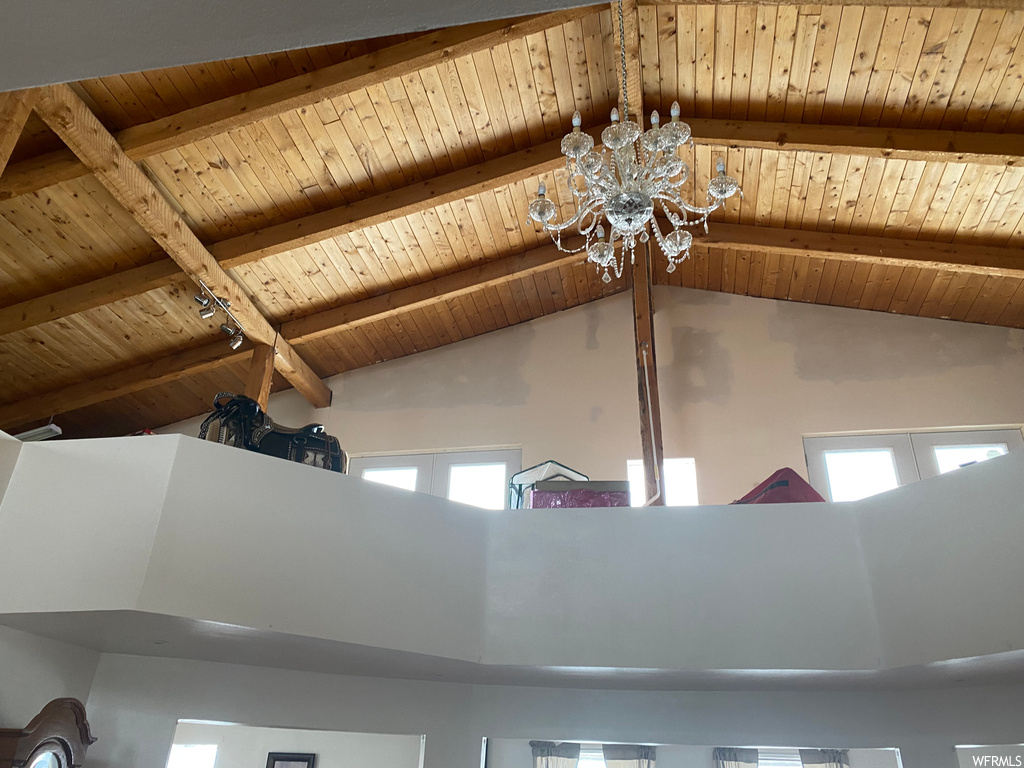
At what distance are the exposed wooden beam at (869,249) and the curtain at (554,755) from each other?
460 centimetres

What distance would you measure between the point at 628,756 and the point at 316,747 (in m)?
3.07

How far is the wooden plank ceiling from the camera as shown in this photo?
4.88m

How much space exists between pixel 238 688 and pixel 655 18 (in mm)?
5254

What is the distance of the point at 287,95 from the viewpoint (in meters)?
4.81

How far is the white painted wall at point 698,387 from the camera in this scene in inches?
269

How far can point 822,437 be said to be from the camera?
691cm

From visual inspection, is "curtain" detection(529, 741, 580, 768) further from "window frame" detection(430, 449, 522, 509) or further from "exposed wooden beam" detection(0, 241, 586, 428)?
"exposed wooden beam" detection(0, 241, 586, 428)

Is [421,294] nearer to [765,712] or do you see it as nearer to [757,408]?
[757,408]

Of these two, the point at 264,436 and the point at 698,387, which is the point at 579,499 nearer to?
the point at 264,436

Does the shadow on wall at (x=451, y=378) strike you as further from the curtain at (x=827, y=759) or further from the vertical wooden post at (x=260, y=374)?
the curtain at (x=827, y=759)

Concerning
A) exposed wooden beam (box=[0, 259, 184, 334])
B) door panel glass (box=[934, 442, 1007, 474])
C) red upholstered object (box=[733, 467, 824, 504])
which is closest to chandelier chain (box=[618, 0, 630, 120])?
red upholstered object (box=[733, 467, 824, 504])

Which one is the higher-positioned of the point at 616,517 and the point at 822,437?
the point at 822,437

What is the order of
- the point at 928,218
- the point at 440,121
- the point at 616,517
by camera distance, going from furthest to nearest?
1. the point at 928,218
2. the point at 440,121
3. the point at 616,517

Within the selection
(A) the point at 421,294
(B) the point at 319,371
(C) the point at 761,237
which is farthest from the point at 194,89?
(C) the point at 761,237
